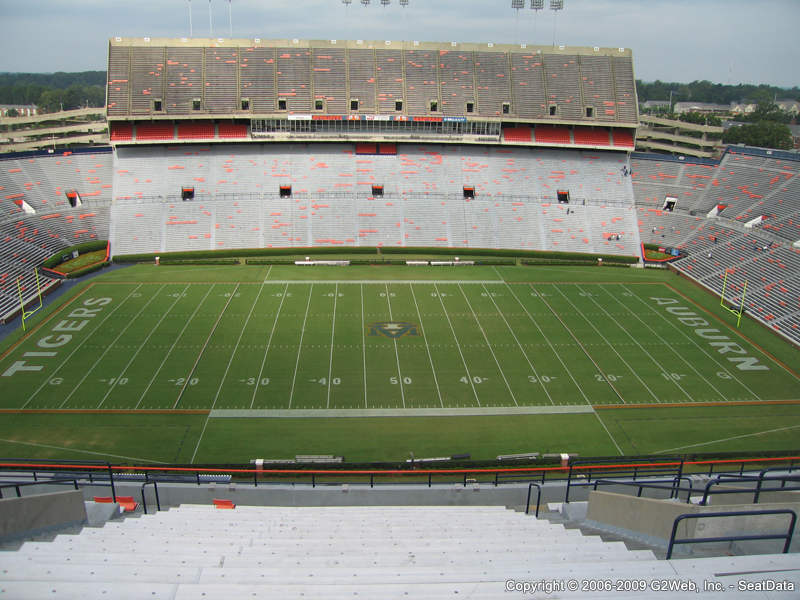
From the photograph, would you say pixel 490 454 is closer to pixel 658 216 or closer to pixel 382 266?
pixel 382 266

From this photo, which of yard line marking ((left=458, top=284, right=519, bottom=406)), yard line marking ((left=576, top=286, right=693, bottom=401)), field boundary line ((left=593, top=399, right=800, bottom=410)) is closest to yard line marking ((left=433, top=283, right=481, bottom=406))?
yard line marking ((left=458, top=284, right=519, bottom=406))

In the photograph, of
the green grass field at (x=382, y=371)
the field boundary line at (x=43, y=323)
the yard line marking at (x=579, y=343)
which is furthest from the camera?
the field boundary line at (x=43, y=323)

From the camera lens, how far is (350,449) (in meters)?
19.5

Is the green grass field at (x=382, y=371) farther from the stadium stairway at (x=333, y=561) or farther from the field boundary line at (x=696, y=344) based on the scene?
the stadium stairway at (x=333, y=561)

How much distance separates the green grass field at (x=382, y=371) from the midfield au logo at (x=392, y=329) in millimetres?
117

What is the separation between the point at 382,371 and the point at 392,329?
4095mm

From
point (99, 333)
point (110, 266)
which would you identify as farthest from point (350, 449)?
point (110, 266)

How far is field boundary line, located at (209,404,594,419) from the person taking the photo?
69.9ft

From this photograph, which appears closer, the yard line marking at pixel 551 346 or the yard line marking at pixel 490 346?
the yard line marking at pixel 490 346

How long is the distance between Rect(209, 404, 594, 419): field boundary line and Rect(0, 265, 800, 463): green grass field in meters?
0.07

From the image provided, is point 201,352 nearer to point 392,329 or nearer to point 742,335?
point 392,329

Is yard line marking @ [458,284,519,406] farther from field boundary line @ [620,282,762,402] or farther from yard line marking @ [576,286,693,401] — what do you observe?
field boundary line @ [620,282,762,402]

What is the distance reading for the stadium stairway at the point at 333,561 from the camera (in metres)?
5.74

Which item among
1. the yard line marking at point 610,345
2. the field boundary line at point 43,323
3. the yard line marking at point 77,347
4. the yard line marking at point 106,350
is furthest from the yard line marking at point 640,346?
the field boundary line at point 43,323
